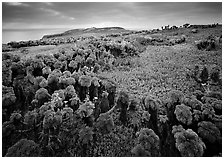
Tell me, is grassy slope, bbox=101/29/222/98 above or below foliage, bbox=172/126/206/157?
above

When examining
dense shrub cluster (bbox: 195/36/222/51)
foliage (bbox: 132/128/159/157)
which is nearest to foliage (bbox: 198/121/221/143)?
foliage (bbox: 132/128/159/157)

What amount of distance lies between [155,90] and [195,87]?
3.75 metres

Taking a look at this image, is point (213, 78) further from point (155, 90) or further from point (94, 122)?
point (94, 122)

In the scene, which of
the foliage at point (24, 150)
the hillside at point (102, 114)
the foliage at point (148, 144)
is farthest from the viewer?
the hillside at point (102, 114)

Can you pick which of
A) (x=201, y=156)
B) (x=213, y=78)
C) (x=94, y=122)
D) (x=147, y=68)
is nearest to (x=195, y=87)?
(x=213, y=78)

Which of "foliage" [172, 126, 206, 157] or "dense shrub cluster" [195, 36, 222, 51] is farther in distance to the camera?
"dense shrub cluster" [195, 36, 222, 51]

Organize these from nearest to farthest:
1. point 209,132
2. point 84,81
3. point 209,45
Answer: point 209,132 < point 84,81 < point 209,45

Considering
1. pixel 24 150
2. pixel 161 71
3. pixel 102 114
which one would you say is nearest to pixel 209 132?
pixel 102 114

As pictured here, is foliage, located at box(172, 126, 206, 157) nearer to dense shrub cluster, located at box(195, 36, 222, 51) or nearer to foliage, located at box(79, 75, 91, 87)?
foliage, located at box(79, 75, 91, 87)

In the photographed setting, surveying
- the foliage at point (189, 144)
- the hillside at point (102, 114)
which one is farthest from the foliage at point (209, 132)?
the foliage at point (189, 144)

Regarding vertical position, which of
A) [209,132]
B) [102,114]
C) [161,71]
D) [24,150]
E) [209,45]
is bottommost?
[24,150]

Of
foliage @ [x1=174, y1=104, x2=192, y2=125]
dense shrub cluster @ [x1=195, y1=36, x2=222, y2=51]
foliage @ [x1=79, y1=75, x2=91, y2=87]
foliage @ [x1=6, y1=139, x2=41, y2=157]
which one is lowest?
foliage @ [x1=6, y1=139, x2=41, y2=157]

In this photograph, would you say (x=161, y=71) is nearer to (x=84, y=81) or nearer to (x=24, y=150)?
(x=84, y=81)

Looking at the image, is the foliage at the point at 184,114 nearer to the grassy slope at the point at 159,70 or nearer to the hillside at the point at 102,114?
the hillside at the point at 102,114
